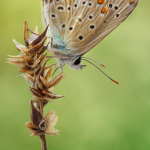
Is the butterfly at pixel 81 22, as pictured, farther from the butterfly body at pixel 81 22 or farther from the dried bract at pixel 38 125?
the dried bract at pixel 38 125

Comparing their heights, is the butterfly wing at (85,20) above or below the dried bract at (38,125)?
above

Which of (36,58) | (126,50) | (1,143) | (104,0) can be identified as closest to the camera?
(36,58)

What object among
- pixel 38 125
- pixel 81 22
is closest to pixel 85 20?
pixel 81 22

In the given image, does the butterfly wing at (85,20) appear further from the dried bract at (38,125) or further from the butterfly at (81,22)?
the dried bract at (38,125)

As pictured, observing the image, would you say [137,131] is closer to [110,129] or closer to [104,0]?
[110,129]

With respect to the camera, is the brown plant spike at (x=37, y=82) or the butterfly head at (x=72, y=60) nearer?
the brown plant spike at (x=37, y=82)

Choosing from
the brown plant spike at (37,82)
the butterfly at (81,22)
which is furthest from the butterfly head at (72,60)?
the brown plant spike at (37,82)

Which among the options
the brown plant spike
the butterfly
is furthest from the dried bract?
the butterfly

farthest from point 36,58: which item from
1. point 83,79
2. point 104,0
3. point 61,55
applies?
point 83,79
